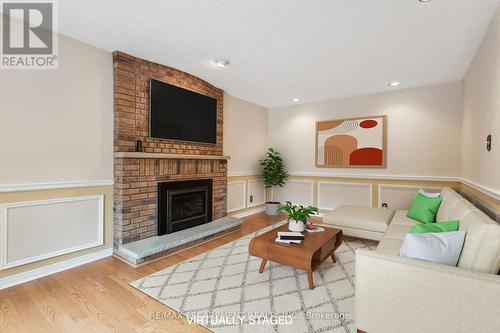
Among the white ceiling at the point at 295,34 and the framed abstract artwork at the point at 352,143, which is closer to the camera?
the white ceiling at the point at 295,34

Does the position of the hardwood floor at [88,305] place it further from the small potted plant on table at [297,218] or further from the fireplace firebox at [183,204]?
the small potted plant on table at [297,218]

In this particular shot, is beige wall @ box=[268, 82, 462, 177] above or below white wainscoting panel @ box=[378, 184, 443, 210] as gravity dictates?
above

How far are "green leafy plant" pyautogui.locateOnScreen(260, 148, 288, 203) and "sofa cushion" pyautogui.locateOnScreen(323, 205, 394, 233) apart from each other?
181cm

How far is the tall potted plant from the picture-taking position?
5.23 m

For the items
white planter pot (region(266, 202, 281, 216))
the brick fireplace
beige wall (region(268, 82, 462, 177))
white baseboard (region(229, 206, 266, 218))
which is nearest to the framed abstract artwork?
beige wall (region(268, 82, 462, 177))

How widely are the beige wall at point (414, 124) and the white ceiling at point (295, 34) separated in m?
0.44

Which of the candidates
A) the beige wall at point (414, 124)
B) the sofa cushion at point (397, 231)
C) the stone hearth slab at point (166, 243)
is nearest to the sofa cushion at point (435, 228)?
the sofa cushion at point (397, 231)

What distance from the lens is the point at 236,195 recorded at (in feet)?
16.1

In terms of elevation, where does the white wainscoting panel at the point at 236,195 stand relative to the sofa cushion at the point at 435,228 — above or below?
below

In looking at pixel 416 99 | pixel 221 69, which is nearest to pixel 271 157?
pixel 221 69

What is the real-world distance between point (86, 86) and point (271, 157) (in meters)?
3.61

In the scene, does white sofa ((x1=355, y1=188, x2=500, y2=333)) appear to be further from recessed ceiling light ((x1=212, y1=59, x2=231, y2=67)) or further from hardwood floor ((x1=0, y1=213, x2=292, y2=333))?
recessed ceiling light ((x1=212, y1=59, x2=231, y2=67))

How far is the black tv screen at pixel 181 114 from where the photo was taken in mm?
3324

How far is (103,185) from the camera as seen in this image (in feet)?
9.63
